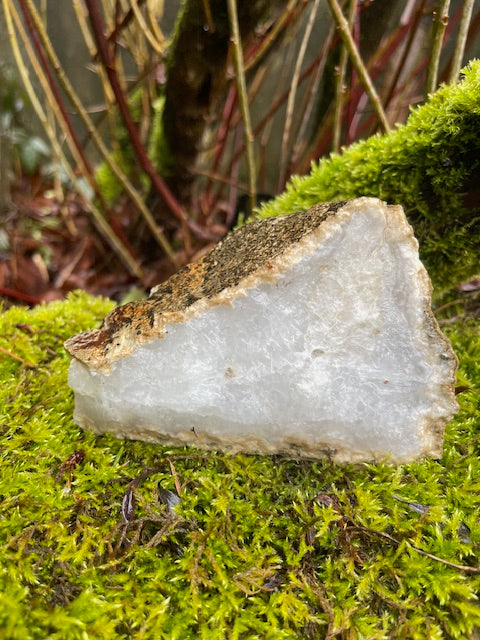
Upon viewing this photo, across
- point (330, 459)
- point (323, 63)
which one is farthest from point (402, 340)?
point (323, 63)

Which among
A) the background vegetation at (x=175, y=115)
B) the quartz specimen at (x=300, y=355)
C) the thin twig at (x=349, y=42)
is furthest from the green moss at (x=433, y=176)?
the quartz specimen at (x=300, y=355)

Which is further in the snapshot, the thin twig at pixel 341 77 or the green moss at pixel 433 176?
the thin twig at pixel 341 77

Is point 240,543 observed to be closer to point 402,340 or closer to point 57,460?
point 57,460

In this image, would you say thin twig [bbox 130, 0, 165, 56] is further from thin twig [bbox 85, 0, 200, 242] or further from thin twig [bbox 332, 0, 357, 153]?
thin twig [bbox 332, 0, 357, 153]

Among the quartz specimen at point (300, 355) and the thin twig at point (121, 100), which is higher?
the thin twig at point (121, 100)

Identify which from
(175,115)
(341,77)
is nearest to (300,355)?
(341,77)

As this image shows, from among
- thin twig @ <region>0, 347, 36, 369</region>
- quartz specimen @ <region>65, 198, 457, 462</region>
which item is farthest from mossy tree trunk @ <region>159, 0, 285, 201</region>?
thin twig @ <region>0, 347, 36, 369</region>

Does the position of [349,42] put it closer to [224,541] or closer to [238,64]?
[238,64]

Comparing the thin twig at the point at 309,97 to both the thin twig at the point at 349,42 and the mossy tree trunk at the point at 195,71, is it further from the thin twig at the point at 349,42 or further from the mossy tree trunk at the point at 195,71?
the thin twig at the point at 349,42
